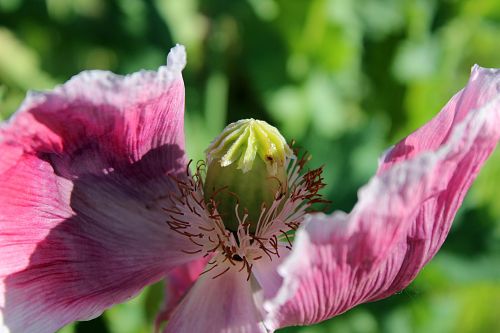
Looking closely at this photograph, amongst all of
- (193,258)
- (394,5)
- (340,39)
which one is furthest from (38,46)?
(193,258)

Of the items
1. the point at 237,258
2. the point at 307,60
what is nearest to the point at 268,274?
the point at 237,258

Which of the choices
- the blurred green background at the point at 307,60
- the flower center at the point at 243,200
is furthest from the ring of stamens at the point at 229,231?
the blurred green background at the point at 307,60

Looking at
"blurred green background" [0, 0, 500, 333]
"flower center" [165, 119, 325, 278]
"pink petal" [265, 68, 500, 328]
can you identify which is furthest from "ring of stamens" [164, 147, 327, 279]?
"blurred green background" [0, 0, 500, 333]

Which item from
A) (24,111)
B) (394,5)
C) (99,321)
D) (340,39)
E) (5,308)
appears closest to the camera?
(24,111)

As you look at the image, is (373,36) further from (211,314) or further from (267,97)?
(211,314)

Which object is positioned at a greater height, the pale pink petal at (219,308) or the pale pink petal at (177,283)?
the pale pink petal at (177,283)

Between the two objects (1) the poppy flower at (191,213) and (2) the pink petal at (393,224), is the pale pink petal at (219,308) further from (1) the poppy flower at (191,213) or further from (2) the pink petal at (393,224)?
(2) the pink petal at (393,224)
